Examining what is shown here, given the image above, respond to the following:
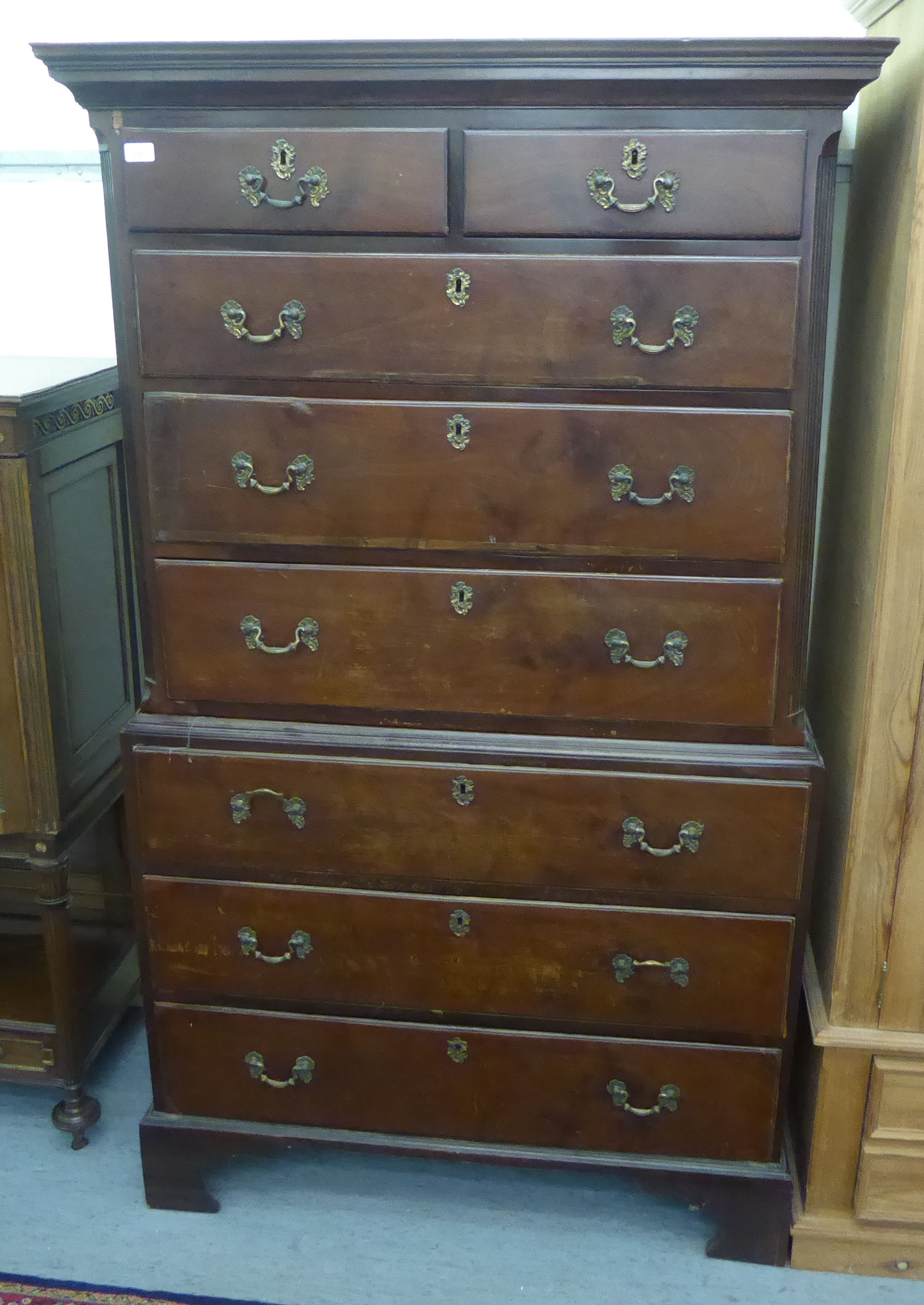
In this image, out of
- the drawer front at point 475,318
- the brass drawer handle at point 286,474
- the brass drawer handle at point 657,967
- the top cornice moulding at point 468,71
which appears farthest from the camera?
the brass drawer handle at point 657,967

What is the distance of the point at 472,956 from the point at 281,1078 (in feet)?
1.31

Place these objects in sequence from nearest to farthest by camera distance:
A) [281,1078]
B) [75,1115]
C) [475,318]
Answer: [475,318] < [281,1078] < [75,1115]

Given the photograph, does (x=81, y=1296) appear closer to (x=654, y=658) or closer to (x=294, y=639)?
(x=294, y=639)

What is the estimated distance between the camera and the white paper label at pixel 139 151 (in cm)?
152

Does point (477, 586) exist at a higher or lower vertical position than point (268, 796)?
higher

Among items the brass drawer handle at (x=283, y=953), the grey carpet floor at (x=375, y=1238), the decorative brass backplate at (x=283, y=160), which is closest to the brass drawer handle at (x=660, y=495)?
the decorative brass backplate at (x=283, y=160)

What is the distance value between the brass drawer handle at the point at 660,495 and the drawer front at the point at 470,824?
0.40 m

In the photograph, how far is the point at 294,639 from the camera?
5.55 feet

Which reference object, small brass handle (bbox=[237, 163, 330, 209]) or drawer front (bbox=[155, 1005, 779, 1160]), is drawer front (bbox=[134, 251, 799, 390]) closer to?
small brass handle (bbox=[237, 163, 330, 209])

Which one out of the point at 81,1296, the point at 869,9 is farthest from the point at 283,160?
the point at 81,1296

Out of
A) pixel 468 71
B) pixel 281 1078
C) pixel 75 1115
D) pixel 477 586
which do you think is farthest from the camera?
pixel 75 1115

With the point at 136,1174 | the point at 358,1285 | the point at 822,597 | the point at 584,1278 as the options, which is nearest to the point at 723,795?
the point at 822,597

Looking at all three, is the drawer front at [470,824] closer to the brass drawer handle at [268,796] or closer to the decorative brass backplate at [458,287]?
the brass drawer handle at [268,796]

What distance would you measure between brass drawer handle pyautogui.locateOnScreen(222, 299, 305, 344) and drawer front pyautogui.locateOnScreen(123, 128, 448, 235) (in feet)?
0.31
